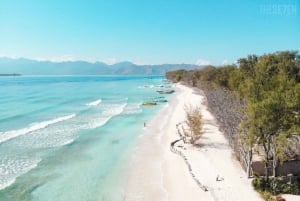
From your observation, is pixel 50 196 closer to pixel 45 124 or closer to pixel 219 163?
pixel 219 163

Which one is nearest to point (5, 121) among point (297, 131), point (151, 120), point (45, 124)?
point (45, 124)

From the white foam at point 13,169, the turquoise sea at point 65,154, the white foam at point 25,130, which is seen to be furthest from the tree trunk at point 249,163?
the white foam at point 25,130

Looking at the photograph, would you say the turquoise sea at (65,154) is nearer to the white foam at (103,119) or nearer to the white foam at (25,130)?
the white foam at (25,130)

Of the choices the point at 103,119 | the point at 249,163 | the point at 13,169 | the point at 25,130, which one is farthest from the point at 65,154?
the point at 103,119

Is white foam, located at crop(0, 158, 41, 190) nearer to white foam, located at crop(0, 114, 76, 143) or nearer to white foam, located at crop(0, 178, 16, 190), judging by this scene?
white foam, located at crop(0, 178, 16, 190)

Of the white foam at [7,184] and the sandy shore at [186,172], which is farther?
the white foam at [7,184]

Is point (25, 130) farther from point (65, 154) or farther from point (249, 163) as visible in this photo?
point (249, 163)

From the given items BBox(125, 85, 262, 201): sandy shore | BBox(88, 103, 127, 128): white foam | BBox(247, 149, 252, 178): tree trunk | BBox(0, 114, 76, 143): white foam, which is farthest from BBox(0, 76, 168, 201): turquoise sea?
BBox(247, 149, 252, 178): tree trunk

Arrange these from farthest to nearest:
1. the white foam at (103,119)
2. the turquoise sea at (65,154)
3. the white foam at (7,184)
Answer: the white foam at (103,119)
the white foam at (7,184)
the turquoise sea at (65,154)
